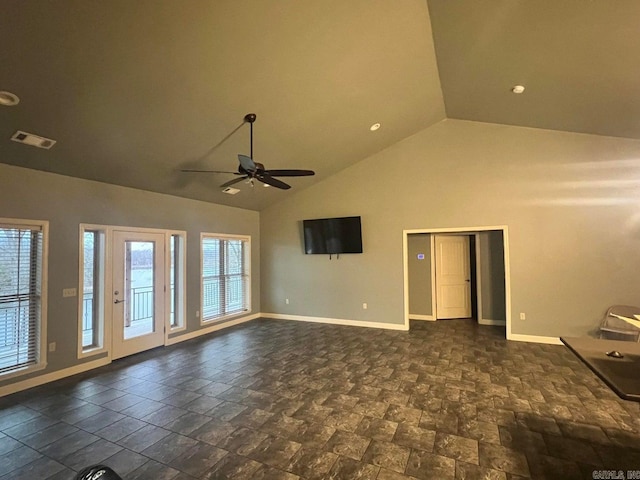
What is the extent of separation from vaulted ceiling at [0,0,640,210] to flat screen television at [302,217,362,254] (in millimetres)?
2035

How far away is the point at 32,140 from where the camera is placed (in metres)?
3.21

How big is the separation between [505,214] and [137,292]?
21.7ft

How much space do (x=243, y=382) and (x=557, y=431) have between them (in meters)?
3.23

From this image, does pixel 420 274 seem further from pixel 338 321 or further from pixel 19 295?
pixel 19 295

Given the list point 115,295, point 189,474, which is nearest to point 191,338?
point 115,295

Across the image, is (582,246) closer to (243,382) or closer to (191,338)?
(243,382)

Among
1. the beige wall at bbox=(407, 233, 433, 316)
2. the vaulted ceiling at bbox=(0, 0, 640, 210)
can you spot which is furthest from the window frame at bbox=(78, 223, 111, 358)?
the beige wall at bbox=(407, 233, 433, 316)

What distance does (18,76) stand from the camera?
2.42 m

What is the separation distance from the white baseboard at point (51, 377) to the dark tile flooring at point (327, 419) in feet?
0.52

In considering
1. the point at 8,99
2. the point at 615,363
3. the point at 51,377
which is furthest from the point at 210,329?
the point at 615,363

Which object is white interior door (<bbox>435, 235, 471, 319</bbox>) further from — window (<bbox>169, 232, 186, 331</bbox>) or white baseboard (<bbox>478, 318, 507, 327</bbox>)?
window (<bbox>169, 232, 186, 331</bbox>)

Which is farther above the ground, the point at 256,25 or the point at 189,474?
the point at 256,25

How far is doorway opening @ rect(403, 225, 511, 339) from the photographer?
21.3ft

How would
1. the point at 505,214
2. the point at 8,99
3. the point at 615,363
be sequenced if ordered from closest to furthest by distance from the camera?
the point at 615,363 < the point at 8,99 < the point at 505,214
